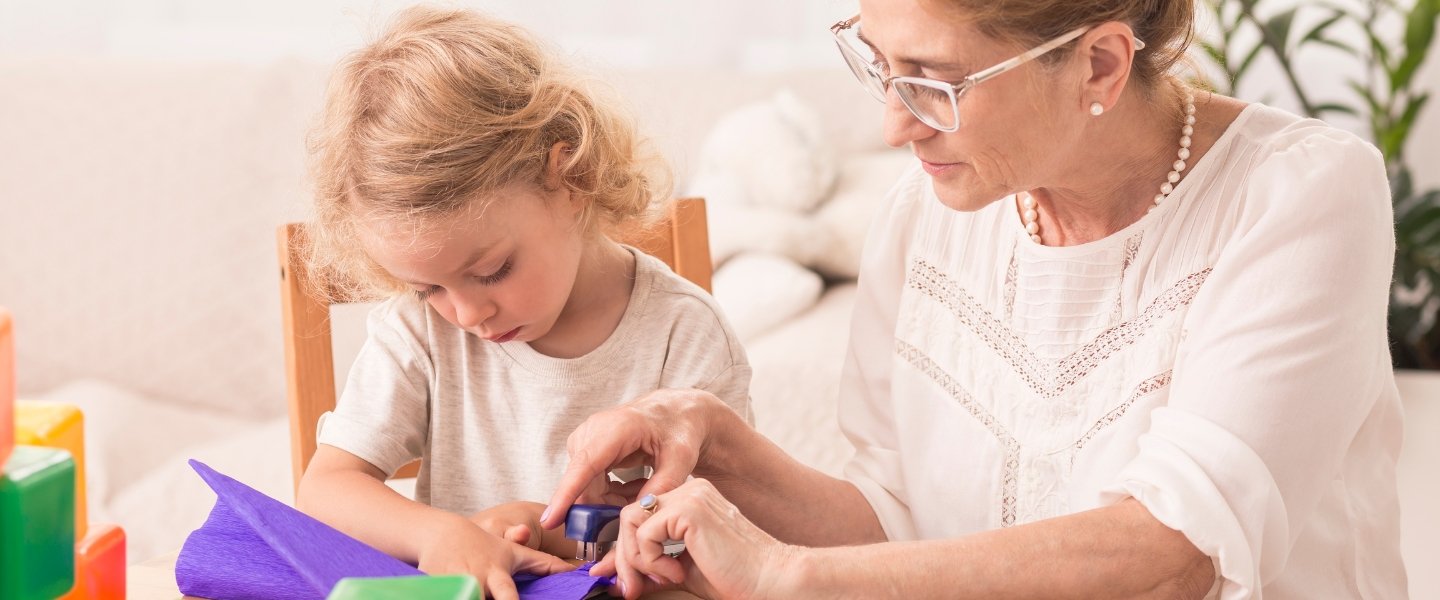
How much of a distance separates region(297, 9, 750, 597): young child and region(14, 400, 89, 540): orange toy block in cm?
29

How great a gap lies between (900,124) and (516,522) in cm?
47

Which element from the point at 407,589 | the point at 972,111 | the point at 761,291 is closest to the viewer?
the point at 407,589

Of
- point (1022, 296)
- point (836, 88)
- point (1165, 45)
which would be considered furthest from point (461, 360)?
point (836, 88)

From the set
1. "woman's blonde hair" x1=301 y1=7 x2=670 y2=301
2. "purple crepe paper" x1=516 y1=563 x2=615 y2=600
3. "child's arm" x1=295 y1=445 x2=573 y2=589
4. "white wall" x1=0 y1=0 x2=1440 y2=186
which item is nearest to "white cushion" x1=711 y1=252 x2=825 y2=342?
"white wall" x1=0 y1=0 x2=1440 y2=186

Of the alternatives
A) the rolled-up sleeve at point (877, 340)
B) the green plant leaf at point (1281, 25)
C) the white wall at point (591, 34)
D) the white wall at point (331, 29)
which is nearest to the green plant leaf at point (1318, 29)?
the green plant leaf at point (1281, 25)

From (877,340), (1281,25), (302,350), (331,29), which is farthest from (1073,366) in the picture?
(1281,25)

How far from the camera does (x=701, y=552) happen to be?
3.14 feet

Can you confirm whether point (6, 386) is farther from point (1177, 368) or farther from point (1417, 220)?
point (1417, 220)

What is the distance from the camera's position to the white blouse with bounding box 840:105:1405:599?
1.01 metres

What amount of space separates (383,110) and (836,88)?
7.27ft

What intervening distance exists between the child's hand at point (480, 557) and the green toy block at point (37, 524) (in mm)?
300

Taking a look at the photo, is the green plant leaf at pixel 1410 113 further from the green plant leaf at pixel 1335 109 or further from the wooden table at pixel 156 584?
the wooden table at pixel 156 584

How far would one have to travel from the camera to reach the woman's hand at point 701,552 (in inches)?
37.6

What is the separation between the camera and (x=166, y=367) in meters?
2.88
